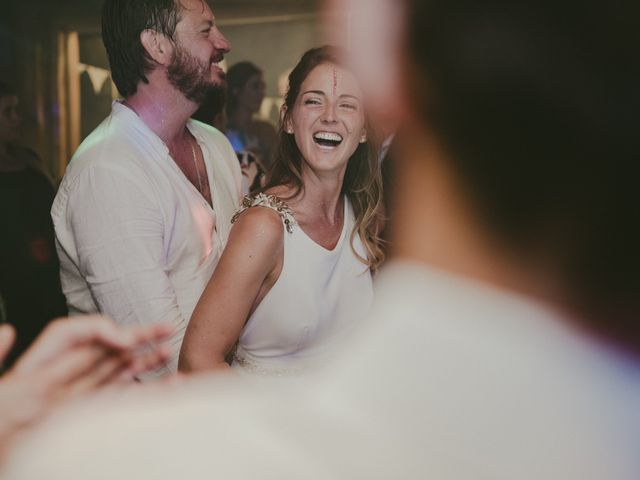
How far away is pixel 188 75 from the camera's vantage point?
1.18 metres

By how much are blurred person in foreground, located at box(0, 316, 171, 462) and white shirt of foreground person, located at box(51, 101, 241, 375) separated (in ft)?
1.58

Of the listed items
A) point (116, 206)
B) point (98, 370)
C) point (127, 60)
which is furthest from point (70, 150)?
point (98, 370)

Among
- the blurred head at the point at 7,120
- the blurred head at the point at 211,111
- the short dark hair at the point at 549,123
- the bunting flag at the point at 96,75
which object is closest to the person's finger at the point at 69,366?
the short dark hair at the point at 549,123

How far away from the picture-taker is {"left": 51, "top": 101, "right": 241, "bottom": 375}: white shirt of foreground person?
103 centimetres

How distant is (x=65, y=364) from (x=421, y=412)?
12.8 inches

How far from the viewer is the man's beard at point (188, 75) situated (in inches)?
45.9

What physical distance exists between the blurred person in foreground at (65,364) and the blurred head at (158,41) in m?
0.75

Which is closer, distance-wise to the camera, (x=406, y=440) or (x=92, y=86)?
(x=406, y=440)

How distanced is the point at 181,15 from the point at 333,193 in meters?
0.47

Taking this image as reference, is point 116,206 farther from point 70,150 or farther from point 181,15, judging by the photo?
point 70,150

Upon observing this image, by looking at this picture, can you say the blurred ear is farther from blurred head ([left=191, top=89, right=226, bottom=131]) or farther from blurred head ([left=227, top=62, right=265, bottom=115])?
blurred head ([left=227, top=62, right=265, bottom=115])

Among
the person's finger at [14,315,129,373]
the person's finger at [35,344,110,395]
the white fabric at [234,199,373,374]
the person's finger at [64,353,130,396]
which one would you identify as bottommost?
the white fabric at [234,199,373,374]

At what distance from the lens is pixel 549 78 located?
14.7 inches

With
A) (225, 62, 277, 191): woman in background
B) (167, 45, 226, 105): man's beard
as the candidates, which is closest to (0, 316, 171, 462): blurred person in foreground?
(167, 45, 226, 105): man's beard
